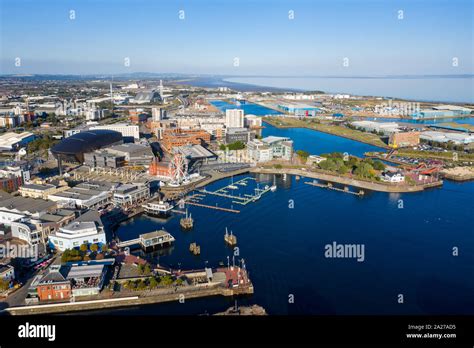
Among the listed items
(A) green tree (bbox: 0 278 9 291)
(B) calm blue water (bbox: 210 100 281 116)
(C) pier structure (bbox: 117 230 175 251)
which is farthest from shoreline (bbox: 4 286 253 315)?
(B) calm blue water (bbox: 210 100 281 116)

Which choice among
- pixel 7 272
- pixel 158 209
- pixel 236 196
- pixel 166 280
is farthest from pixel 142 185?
pixel 166 280

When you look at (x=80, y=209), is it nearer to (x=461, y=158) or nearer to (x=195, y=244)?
(x=195, y=244)

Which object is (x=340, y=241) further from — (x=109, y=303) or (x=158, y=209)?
(x=109, y=303)

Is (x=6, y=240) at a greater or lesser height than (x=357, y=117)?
lesser

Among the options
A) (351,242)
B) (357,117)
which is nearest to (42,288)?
(351,242)

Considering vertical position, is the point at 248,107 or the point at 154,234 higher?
the point at 248,107

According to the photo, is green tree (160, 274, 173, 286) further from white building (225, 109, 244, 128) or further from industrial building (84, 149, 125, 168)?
white building (225, 109, 244, 128)
